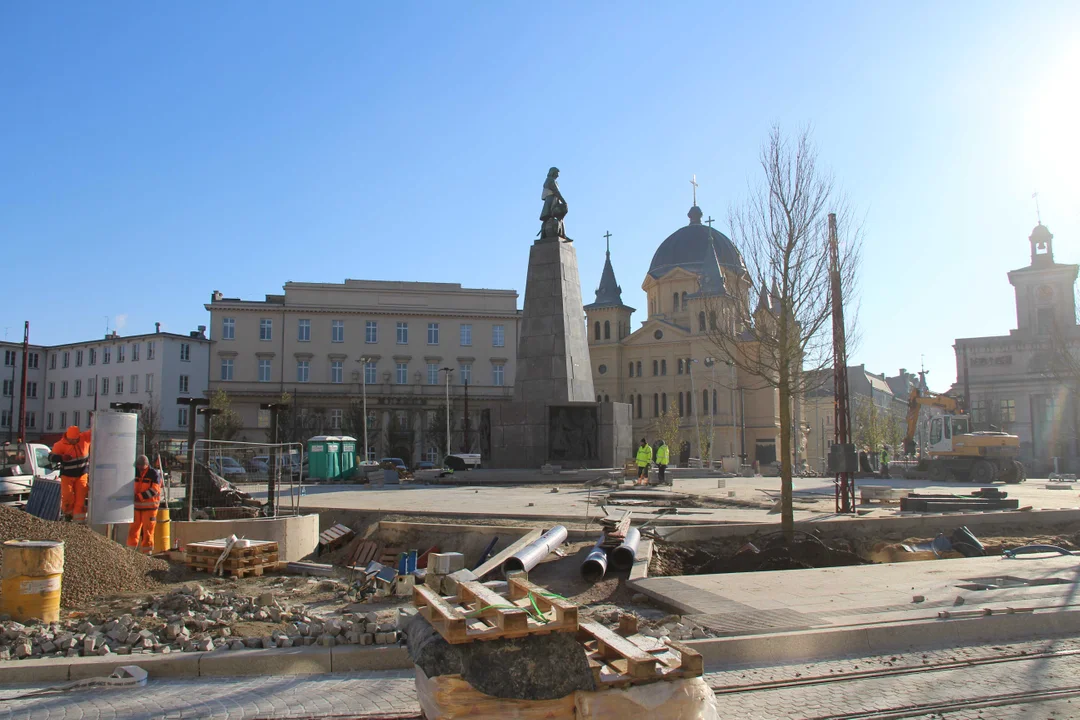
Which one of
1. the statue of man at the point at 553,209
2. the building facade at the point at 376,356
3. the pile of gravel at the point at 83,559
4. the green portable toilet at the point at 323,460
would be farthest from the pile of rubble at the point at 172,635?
the building facade at the point at 376,356

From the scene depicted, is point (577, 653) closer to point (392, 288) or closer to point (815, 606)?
point (815, 606)

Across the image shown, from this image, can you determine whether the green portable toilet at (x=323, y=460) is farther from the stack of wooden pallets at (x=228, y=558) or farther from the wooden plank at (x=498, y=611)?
the wooden plank at (x=498, y=611)

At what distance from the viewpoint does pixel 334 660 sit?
6.55 meters

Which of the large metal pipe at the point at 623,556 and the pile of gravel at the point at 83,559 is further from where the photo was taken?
the large metal pipe at the point at 623,556

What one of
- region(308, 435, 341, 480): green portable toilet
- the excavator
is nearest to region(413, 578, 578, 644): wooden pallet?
region(308, 435, 341, 480): green portable toilet

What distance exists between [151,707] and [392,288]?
67548 millimetres

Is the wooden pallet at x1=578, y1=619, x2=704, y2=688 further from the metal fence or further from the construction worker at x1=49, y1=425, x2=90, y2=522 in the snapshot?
the construction worker at x1=49, y1=425, x2=90, y2=522

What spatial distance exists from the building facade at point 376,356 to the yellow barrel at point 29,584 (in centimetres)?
5792

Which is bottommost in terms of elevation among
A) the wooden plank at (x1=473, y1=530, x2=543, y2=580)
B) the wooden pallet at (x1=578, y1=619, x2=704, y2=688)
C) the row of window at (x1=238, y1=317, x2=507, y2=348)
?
the wooden plank at (x1=473, y1=530, x2=543, y2=580)

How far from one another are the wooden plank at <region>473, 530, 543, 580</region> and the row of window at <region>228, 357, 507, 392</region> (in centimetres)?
5685

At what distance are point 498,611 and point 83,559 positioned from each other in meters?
7.52

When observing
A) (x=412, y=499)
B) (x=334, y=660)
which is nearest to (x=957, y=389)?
(x=412, y=499)

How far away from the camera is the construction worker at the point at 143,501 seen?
12.3 meters

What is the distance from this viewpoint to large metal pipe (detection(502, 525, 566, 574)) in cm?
1034
